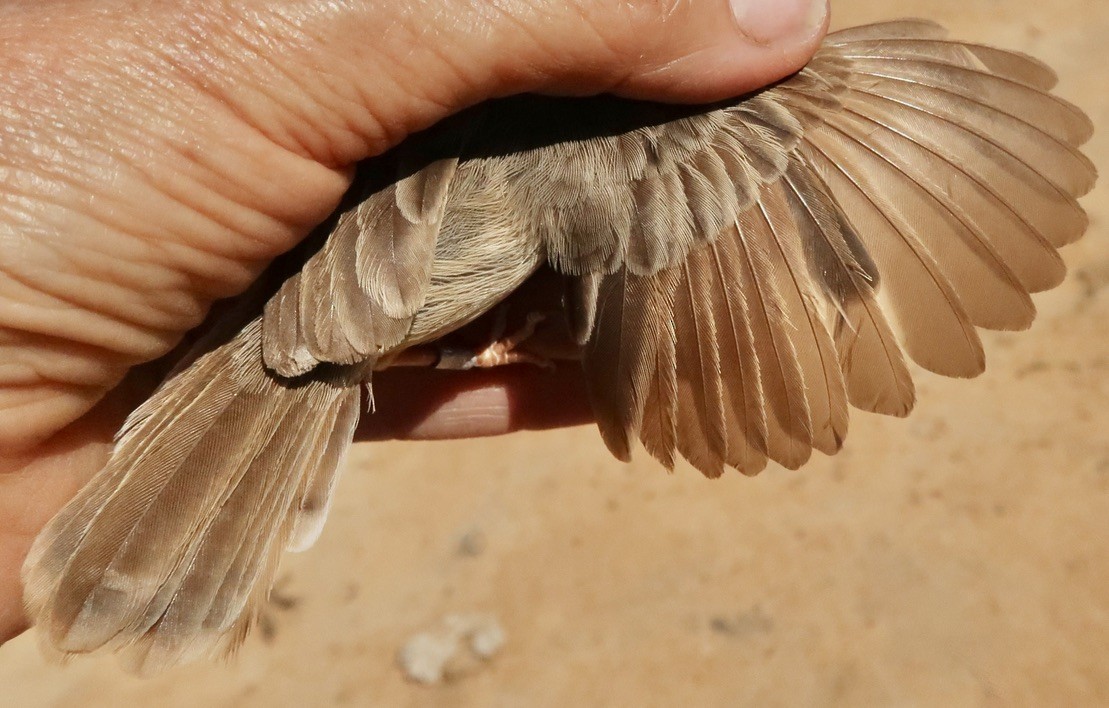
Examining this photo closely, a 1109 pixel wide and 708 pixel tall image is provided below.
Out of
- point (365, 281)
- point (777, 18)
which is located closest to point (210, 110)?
point (365, 281)

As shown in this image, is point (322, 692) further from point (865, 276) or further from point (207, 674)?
point (865, 276)

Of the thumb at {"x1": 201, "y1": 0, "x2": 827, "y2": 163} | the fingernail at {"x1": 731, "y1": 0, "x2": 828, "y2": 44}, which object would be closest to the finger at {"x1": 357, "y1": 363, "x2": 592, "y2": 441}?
the thumb at {"x1": 201, "y1": 0, "x2": 827, "y2": 163}

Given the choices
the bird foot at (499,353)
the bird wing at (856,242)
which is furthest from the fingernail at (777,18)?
the bird foot at (499,353)

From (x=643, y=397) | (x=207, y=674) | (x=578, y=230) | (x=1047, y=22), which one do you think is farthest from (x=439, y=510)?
(x=1047, y=22)

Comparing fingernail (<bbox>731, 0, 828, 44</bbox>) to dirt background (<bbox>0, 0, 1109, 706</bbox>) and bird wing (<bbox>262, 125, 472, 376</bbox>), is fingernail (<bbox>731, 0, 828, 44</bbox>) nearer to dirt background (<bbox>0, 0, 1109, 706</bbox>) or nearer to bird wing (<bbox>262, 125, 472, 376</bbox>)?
bird wing (<bbox>262, 125, 472, 376</bbox>)

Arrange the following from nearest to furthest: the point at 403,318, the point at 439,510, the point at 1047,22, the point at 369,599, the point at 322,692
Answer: the point at 403,318 < the point at 322,692 < the point at 369,599 < the point at 439,510 < the point at 1047,22

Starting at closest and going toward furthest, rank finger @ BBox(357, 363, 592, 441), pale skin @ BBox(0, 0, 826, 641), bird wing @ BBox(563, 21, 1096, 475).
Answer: pale skin @ BBox(0, 0, 826, 641)
bird wing @ BBox(563, 21, 1096, 475)
finger @ BBox(357, 363, 592, 441)

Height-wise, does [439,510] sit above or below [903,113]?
below
